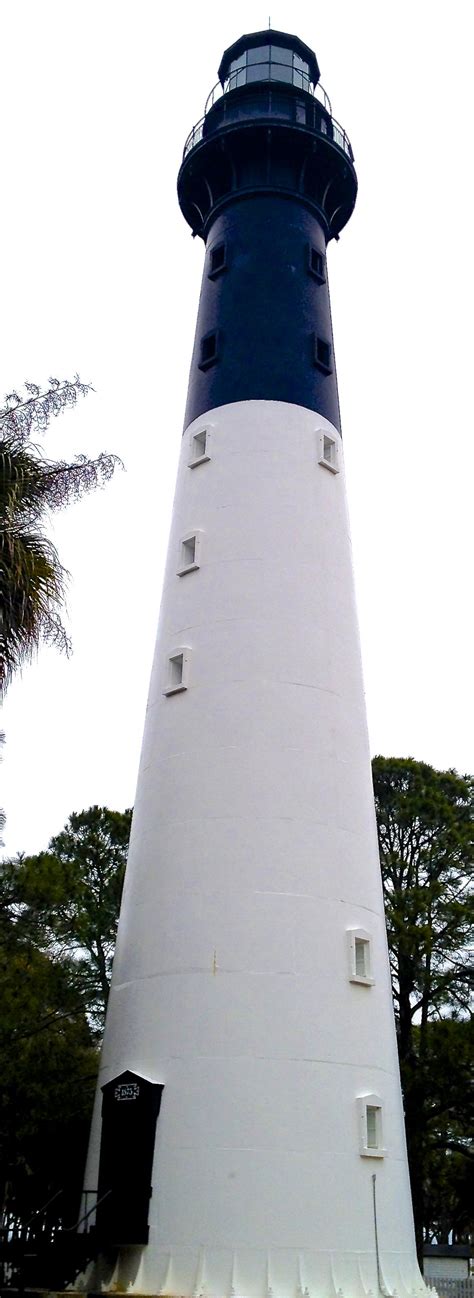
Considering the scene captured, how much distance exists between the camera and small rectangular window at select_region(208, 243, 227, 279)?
20.8m

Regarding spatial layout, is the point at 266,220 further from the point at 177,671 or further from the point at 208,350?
the point at 177,671

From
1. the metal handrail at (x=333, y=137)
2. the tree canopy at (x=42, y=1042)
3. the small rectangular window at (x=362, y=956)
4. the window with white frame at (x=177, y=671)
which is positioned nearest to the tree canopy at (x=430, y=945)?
the tree canopy at (x=42, y=1042)

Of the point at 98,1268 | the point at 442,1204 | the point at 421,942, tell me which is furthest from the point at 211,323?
the point at 442,1204

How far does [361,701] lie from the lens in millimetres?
17656

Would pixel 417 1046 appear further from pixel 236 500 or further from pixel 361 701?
pixel 236 500

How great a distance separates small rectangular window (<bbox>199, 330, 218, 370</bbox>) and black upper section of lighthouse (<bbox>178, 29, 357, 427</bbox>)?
0.08ft

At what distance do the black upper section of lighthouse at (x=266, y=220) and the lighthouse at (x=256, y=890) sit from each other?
7 centimetres

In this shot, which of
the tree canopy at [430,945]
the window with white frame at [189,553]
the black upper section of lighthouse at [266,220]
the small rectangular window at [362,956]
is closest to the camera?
the small rectangular window at [362,956]

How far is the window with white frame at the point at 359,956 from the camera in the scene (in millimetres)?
14977

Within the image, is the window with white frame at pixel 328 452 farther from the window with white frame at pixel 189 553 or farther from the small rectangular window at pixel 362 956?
the small rectangular window at pixel 362 956

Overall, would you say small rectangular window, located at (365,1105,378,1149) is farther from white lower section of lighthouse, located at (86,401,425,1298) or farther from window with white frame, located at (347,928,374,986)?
window with white frame, located at (347,928,374,986)

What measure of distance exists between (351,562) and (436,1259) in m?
24.6

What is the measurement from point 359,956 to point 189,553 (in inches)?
279

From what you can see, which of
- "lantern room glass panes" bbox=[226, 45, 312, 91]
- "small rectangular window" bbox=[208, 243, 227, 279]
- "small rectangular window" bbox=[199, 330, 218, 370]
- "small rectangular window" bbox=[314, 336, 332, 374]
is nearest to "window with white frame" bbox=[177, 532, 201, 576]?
"small rectangular window" bbox=[199, 330, 218, 370]
